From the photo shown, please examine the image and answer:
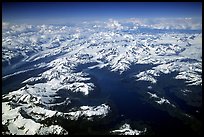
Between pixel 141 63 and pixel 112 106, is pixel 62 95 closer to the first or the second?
pixel 112 106

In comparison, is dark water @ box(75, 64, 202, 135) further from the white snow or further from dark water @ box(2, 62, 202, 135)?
the white snow

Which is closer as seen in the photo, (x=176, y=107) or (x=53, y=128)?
(x=53, y=128)

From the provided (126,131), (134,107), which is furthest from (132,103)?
(126,131)

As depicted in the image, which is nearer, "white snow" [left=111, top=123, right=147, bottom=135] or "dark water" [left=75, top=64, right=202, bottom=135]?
"white snow" [left=111, top=123, right=147, bottom=135]

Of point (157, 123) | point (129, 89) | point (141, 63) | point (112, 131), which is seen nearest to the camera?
point (112, 131)

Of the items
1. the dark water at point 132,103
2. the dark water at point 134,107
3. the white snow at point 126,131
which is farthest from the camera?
the dark water at point 132,103

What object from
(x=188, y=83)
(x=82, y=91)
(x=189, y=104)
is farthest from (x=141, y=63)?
(x=189, y=104)

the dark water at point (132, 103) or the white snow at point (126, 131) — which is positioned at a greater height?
the white snow at point (126, 131)

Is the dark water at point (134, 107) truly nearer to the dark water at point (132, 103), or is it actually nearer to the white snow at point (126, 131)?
the dark water at point (132, 103)

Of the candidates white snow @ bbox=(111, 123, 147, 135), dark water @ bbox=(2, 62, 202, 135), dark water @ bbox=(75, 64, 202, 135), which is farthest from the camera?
dark water @ bbox=(2, 62, 202, 135)

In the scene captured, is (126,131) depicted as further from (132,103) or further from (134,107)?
(132,103)

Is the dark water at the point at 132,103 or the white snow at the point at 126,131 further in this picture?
the dark water at the point at 132,103
